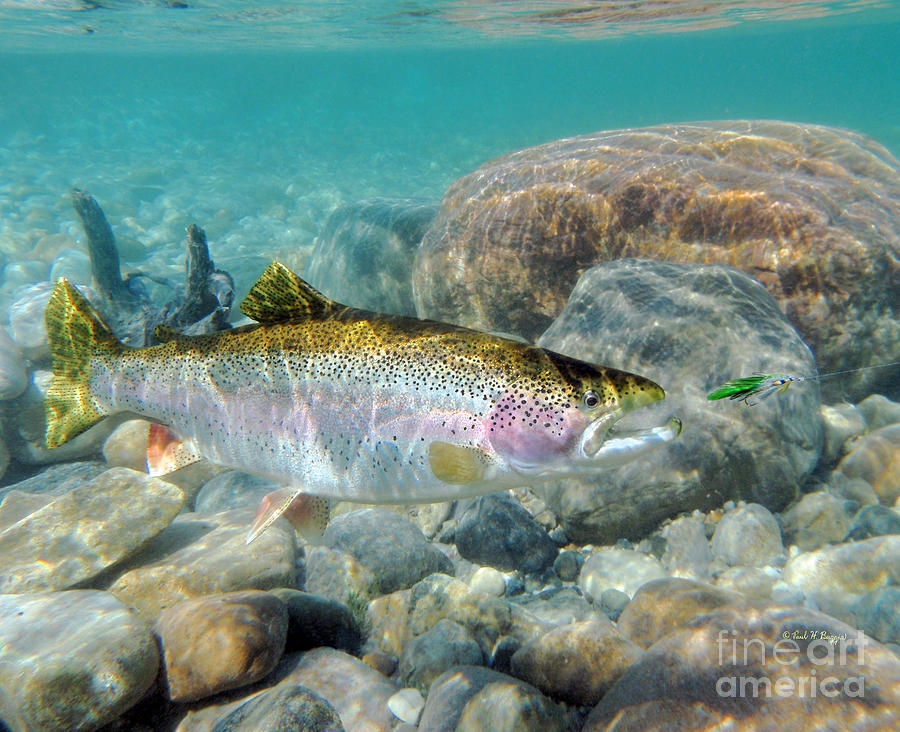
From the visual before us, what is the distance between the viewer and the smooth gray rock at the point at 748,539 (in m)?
3.68

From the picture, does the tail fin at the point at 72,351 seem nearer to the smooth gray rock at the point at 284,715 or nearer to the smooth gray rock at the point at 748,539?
the smooth gray rock at the point at 284,715

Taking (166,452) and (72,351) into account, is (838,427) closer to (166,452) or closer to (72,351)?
(166,452)

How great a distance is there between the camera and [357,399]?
2.15 m

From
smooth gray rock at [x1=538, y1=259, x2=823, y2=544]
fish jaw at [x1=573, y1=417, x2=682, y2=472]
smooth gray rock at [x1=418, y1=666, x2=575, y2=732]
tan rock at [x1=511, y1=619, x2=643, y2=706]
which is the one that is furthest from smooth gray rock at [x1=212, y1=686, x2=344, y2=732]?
smooth gray rock at [x1=538, y1=259, x2=823, y2=544]

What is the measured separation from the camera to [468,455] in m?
1.86

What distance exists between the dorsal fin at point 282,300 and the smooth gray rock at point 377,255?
21.0 ft

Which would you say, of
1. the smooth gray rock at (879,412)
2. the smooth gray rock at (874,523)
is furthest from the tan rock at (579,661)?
the smooth gray rock at (879,412)

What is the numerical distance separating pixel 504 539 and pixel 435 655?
1385 mm

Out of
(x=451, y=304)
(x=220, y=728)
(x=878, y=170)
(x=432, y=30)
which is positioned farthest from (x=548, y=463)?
(x=432, y=30)

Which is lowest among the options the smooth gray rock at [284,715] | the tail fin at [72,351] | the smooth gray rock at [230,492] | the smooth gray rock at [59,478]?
the smooth gray rock at [59,478]

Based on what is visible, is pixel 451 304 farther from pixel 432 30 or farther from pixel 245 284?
pixel 432 30

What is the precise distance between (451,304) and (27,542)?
18.0 feet

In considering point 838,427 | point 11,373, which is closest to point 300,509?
point 838,427

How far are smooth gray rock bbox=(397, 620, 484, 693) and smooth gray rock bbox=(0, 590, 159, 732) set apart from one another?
145cm
